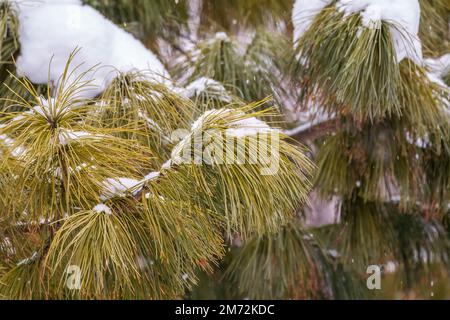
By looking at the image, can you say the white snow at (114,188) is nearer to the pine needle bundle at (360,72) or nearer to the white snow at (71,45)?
the white snow at (71,45)

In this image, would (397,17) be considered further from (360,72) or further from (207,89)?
(207,89)

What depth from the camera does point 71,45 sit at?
1508mm

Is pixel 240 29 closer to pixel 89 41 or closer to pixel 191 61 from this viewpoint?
pixel 191 61

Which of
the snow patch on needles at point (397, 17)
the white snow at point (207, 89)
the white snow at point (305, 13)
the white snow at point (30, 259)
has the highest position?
the white snow at point (305, 13)

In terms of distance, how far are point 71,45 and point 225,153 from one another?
0.63m

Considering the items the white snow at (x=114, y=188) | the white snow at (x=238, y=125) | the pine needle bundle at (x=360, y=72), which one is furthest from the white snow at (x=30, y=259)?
the pine needle bundle at (x=360, y=72)

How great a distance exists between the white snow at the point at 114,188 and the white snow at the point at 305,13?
2.27 feet

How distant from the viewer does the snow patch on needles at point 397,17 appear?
1.42 metres

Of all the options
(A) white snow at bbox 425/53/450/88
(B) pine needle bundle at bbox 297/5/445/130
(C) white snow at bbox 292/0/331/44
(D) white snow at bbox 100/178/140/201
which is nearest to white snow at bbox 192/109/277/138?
(D) white snow at bbox 100/178/140/201

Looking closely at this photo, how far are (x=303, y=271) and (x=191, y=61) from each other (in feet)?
2.44

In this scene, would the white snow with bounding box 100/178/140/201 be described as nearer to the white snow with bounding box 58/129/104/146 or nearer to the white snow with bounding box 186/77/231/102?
the white snow with bounding box 58/129/104/146

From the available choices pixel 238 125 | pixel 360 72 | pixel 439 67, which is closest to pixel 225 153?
pixel 238 125

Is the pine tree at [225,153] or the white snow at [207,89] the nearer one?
the pine tree at [225,153]
